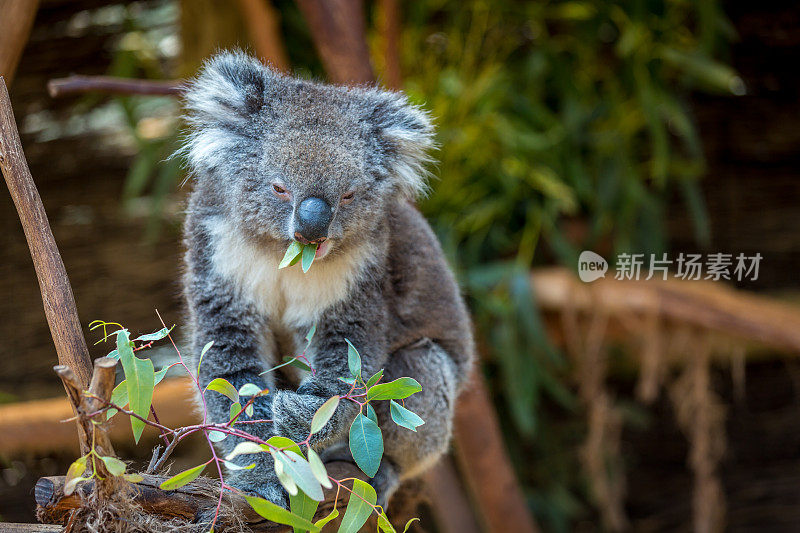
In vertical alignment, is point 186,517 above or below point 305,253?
below

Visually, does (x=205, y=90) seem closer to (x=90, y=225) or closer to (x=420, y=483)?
(x=420, y=483)

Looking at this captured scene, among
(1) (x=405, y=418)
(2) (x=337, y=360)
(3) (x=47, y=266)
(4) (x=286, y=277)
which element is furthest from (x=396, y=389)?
(3) (x=47, y=266)

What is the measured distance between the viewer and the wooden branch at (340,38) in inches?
A: 136

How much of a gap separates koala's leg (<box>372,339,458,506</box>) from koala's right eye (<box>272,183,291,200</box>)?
0.80 m

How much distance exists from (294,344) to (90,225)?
326 cm

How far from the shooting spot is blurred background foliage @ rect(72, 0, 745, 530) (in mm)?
4535

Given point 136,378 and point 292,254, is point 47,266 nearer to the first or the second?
point 136,378

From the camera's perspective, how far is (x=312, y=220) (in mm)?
1889

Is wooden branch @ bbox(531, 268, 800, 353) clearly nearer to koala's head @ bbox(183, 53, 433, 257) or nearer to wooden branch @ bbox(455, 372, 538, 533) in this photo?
wooden branch @ bbox(455, 372, 538, 533)

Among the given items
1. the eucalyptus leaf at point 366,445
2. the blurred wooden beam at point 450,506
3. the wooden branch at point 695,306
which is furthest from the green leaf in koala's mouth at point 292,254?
the blurred wooden beam at point 450,506

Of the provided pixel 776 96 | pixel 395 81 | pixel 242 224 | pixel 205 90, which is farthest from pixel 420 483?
pixel 776 96

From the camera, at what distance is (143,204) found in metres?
5.21

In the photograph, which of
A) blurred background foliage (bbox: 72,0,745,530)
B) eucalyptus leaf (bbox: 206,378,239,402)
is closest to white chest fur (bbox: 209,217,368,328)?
eucalyptus leaf (bbox: 206,378,239,402)

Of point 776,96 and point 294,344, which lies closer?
point 294,344
